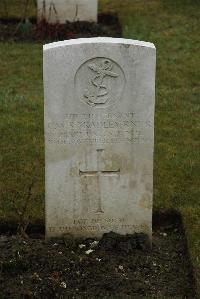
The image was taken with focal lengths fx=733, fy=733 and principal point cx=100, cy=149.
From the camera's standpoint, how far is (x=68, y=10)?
450 inches

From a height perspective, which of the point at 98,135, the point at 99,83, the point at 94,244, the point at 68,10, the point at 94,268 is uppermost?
the point at 68,10

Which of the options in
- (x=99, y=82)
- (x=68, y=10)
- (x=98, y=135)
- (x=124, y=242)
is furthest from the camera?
(x=68, y=10)

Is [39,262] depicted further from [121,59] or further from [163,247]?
[121,59]

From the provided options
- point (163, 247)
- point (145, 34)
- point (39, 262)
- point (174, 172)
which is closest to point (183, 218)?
point (163, 247)

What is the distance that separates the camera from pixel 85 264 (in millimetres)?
5051

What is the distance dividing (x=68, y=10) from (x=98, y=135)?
6672mm

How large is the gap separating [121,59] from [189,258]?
4.91 ft

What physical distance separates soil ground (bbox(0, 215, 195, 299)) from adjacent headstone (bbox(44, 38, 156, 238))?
15cm

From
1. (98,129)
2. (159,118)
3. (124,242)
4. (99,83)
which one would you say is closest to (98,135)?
(98,129)

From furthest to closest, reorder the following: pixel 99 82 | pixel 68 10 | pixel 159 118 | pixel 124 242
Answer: pixel 68 10, pixel 159 118, pixel 124 242, pixel 99 82

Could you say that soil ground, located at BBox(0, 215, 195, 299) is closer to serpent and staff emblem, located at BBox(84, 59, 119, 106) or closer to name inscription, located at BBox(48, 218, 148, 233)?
name inscription, located at BBox(48, 218, 148, 233)

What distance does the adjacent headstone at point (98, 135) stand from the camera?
16.2 feet

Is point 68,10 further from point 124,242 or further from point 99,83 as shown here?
point 124,242

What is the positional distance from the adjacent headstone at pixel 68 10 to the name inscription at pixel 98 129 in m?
6.52
